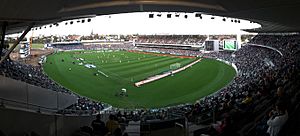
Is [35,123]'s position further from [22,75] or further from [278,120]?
[22,75]

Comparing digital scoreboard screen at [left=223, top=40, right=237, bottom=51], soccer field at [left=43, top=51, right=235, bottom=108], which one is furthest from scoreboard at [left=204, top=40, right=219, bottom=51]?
soccer field at [left=43, top=51, right=235, bottom=108]

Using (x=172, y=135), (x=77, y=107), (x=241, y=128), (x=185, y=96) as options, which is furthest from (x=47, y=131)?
(x=185, y=96)

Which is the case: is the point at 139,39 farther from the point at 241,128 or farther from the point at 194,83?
the point at 241,128

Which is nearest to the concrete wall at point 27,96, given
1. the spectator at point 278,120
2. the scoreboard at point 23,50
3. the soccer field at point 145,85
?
the soccer field at point 145,85

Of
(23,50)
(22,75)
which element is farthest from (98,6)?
(23,50)

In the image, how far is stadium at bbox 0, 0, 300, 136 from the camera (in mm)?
6598

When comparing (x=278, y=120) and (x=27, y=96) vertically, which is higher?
(x=278, y=120)

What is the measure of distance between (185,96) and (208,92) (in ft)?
6.85

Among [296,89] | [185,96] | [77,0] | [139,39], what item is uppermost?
[139,39]

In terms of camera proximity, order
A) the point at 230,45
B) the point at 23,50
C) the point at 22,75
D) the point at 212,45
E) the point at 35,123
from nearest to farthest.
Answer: the point at 35,123, the point at 22,75, the point at 23,50, the point at 230,45, the point at 212,45

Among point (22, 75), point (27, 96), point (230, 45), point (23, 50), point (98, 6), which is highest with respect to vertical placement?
point (230, 45)

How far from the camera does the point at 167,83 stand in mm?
27703

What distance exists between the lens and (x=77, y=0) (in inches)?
316

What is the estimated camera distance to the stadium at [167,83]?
6.60 m
